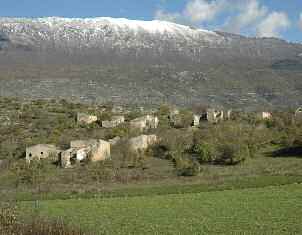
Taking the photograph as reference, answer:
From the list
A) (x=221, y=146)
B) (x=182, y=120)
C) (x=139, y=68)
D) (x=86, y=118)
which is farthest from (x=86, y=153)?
(x=139, y=68)

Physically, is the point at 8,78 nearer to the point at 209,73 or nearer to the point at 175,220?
the point at 209,73

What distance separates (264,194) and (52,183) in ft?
47.1

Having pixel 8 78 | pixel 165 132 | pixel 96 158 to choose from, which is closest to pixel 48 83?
pixel 8 78

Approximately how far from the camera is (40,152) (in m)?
41.0

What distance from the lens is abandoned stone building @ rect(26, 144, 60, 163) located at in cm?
4061

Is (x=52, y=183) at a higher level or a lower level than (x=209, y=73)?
lower

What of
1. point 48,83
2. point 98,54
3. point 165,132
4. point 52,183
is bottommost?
point 52,183

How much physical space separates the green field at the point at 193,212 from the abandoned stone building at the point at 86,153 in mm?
12490

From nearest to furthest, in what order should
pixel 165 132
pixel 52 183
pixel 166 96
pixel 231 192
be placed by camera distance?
pixel 231 192 < pixel 52 183 < pixel 165 132 < pixel 166 96

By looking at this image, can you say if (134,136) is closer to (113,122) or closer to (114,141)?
(114,141)

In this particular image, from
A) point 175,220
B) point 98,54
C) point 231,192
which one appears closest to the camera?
point 175,220

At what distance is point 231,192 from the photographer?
2608 centimetres

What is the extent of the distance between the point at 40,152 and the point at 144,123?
1317 centimetres

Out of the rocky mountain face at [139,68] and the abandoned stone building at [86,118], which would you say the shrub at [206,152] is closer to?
the abandoned stone building at [86,118]
